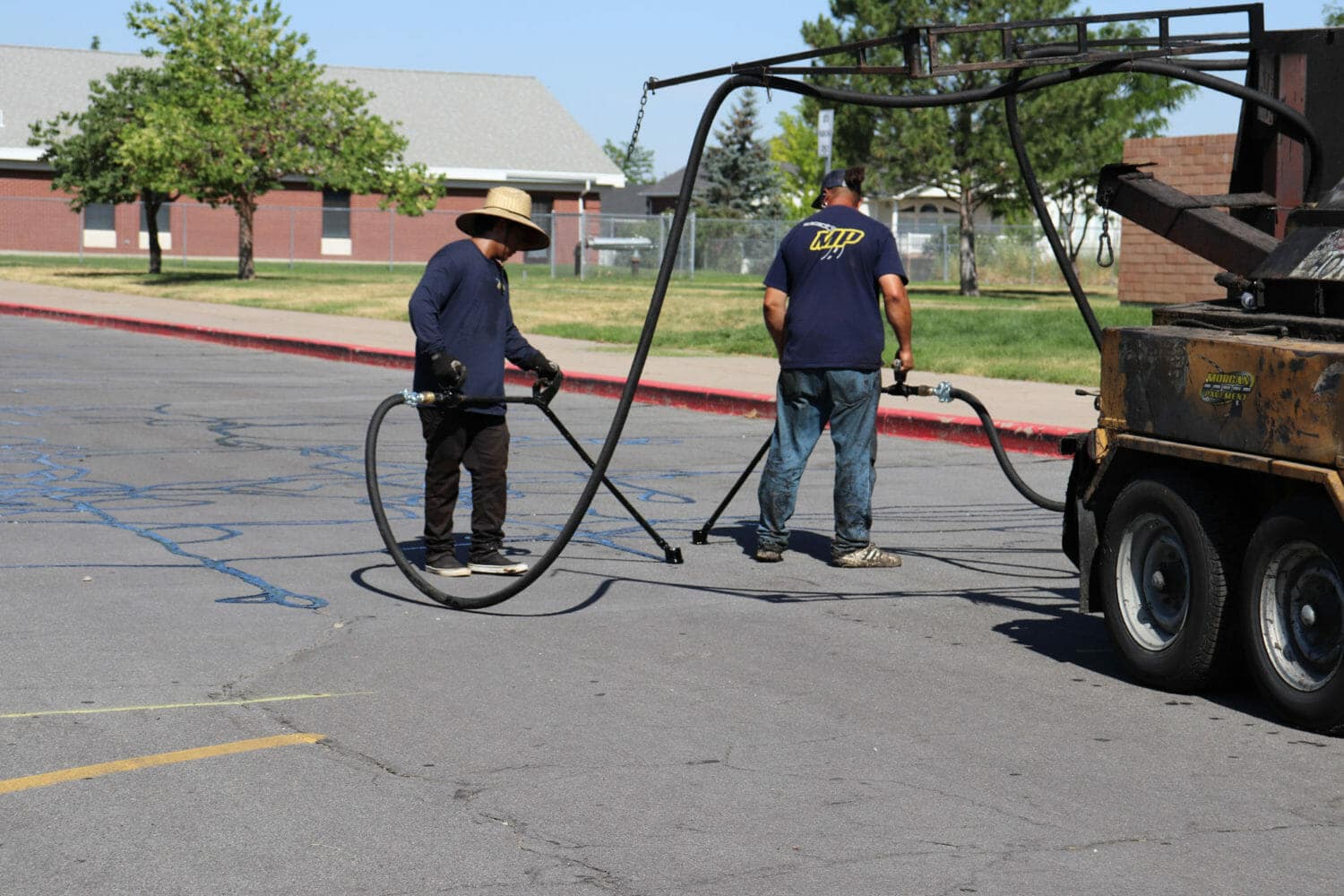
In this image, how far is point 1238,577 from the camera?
6496 millimetres

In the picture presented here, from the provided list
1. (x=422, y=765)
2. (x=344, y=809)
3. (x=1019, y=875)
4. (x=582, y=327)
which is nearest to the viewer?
(x=1019, y=875)

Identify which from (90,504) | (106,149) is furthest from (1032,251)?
(90,504)

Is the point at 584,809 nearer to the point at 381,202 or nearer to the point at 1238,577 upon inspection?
the point at 1238,577

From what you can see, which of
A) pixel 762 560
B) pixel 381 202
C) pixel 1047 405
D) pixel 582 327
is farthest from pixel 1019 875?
pixel 381 202

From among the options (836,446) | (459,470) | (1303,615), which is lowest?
(1303,615)

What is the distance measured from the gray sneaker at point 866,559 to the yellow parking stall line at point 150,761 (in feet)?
13.3

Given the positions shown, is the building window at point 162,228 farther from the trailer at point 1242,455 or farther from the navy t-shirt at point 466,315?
the trailer at point 1242,455

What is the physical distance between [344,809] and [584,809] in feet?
2.25

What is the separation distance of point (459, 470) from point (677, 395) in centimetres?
986

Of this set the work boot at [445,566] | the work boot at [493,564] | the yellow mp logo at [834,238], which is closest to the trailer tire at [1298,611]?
the yellow mp logo at [834,238]

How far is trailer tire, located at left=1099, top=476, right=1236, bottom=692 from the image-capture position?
6516 millimetres

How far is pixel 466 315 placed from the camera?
8953mm

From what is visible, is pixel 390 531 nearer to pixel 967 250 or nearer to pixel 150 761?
pixel 150 761

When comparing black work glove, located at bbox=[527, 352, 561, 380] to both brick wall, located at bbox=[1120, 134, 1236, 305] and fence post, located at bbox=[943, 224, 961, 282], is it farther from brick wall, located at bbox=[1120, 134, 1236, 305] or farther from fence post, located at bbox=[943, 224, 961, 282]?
fence post, located at bbox=[943, 224, 961, 282]
